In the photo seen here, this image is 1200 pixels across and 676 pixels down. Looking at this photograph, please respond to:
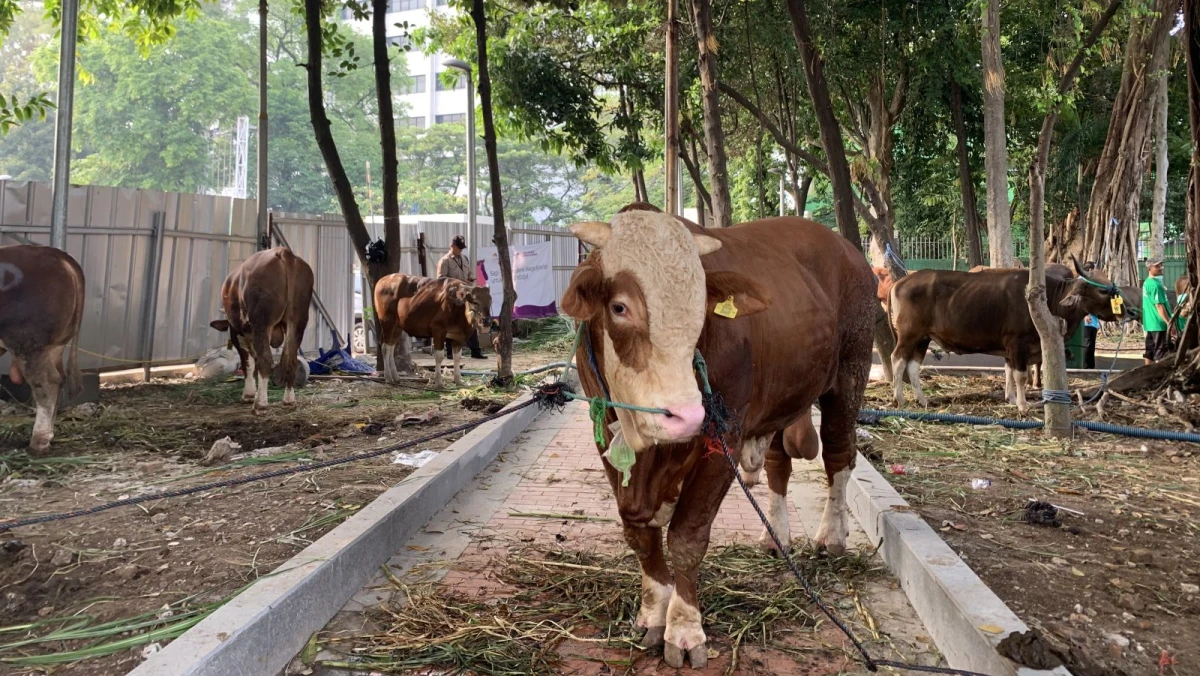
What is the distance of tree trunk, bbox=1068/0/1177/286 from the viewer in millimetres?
15258

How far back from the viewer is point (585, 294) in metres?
3.01

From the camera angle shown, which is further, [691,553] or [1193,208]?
[1193,208]

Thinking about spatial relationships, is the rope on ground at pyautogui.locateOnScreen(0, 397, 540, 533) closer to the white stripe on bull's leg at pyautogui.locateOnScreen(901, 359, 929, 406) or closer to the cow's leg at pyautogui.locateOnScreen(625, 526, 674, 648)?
the cow's leg at pyautogui.locateOnScreen(625, 526, 674, 648)

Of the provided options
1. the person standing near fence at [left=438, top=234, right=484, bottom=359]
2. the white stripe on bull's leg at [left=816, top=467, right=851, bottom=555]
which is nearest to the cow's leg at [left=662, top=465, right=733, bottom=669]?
the white stripe on bull's leg at [left=816, top=467, right=851, bottom=555]

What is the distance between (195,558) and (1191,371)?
30.8 ft

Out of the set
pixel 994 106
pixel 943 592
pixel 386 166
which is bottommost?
pixel 943 592

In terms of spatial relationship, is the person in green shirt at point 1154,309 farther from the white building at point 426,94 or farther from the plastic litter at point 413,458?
the white building at point 426,94

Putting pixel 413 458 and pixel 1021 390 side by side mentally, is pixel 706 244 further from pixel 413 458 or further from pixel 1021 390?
pixel 1021 390

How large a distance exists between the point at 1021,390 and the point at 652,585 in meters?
7.06

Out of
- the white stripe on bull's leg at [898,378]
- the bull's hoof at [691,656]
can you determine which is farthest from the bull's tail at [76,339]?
the white stripe on bull's leg at [898,378]

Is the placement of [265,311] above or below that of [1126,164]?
below

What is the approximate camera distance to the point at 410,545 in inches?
192

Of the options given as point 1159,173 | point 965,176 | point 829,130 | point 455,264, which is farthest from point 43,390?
point 1159,173

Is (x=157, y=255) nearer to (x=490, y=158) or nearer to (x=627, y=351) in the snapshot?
(x=490, y=158)
